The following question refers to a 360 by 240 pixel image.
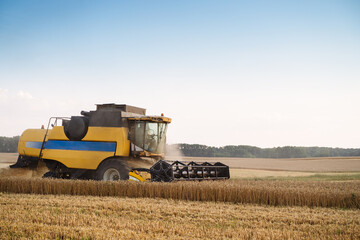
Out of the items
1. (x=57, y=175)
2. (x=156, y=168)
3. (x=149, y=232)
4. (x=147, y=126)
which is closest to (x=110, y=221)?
(x=149, y=232)

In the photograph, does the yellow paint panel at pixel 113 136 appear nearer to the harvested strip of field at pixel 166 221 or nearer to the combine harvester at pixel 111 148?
the combine harvester at pixel 111 148

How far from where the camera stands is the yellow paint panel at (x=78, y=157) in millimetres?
10445

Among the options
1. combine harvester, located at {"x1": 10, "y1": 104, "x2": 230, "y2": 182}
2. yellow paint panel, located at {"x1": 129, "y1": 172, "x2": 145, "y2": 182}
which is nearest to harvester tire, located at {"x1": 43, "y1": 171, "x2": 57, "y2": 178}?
combine harvester, located at {"x1": 10, "y1": 104, "x2": 230, "y2": 182}

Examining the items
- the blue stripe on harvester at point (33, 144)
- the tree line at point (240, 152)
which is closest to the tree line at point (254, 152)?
the tree line at point (240, 152)

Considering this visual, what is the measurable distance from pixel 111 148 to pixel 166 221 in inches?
205

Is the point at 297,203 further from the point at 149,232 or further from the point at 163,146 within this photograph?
the point at 163,146

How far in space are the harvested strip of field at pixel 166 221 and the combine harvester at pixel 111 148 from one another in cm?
283

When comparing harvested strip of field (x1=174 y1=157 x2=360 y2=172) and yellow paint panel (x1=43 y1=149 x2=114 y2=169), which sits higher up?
yellow paint panel (x1=43 y1=149 x2=114 y2=169)

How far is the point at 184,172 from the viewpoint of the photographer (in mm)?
9758

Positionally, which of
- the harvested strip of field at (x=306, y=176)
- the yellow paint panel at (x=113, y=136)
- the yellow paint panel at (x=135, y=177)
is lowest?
the harvested strip of field at (x=306, y=176)

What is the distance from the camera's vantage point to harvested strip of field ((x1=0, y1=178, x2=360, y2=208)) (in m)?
7.34

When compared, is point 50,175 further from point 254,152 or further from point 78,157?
point 254,152

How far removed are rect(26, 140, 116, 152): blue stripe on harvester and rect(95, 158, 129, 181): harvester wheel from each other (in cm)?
45

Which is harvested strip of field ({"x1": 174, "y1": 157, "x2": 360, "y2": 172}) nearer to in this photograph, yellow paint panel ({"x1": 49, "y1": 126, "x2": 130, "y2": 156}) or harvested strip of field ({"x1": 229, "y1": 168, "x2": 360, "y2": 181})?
harvested strip of field ({"x1": 229, "y1": 168, "x2": 360, "y2": 181})
